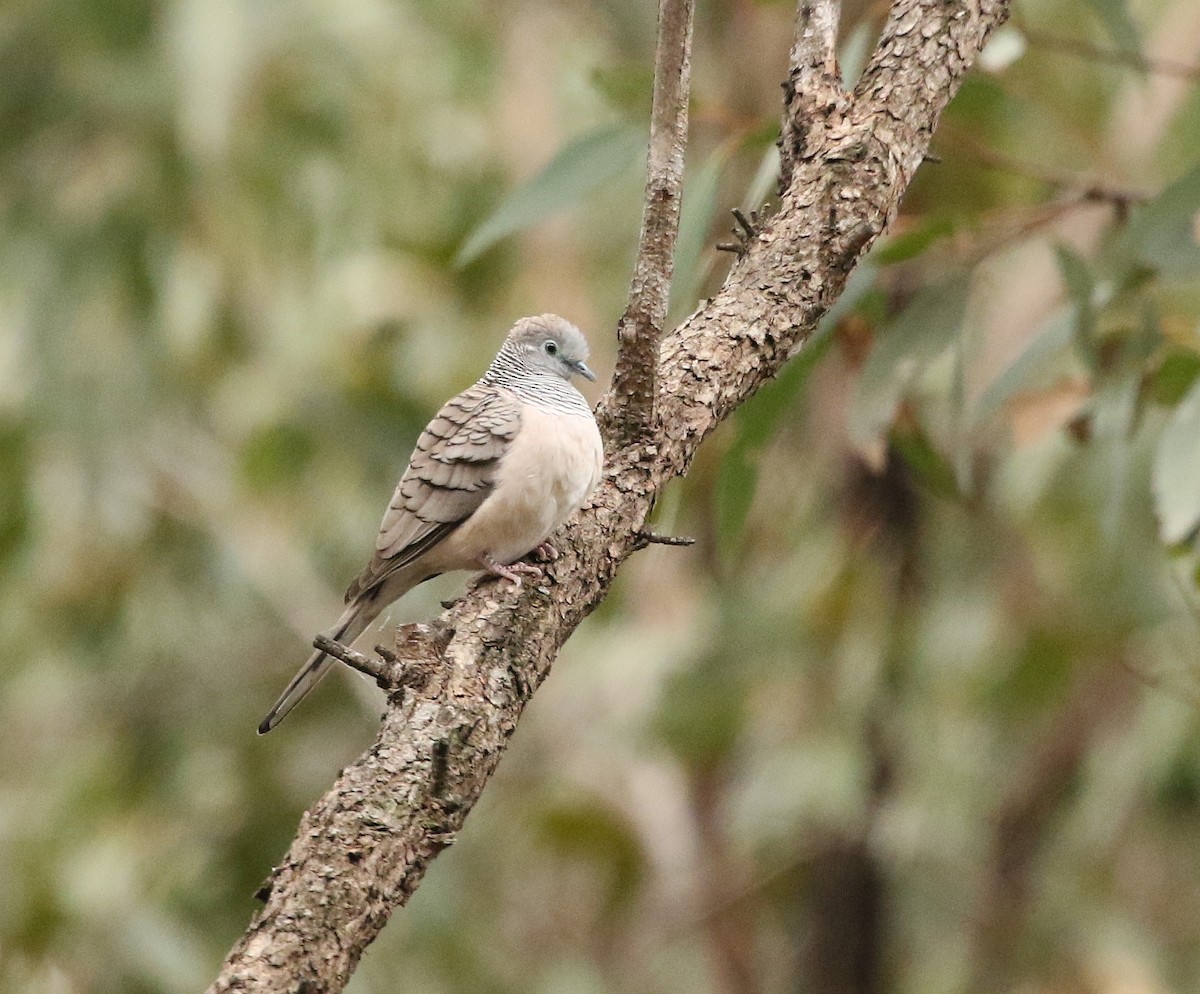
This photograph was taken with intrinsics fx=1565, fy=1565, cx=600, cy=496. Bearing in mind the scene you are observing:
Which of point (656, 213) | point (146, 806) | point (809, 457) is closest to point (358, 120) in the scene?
point (809, 457)

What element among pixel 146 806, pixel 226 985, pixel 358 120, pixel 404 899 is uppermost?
pixel 358 120

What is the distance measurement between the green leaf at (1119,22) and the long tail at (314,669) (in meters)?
2.27

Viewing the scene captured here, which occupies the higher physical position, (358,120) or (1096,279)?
(358,120)

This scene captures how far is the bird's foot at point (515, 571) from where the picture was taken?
7.70ft

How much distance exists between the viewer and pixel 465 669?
211cm

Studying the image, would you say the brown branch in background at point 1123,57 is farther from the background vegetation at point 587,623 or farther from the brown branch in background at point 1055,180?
Answer: the background vegetation at point 587,623

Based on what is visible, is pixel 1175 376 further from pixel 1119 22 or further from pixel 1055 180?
pixel 1119 22

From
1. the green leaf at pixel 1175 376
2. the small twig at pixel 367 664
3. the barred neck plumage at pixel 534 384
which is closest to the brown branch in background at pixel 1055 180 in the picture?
the green leaf at pixel 1175 376

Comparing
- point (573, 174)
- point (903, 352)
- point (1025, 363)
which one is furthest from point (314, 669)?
point (1025, 363)

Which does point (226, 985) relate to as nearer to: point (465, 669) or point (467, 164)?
point (465, 669)

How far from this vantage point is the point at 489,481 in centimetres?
319

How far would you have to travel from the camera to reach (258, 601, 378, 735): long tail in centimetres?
278

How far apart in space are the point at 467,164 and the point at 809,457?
2.59 m

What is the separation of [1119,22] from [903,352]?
3.18 ft
